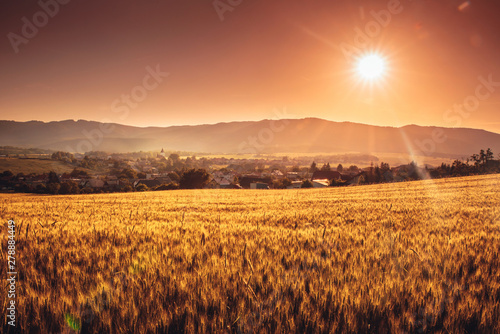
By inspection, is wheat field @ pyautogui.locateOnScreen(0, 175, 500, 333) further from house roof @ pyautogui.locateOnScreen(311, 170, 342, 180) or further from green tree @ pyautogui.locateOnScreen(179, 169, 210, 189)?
house roof @ pyautogui.locateOnScreen(311, 170, 342, 180)

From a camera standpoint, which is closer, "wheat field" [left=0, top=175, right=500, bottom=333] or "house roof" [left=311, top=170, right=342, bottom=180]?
"wheat field" [left=0, top=175, right=500, bottom=333]

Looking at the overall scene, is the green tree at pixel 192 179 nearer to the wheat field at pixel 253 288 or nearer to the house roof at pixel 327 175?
the house roof at pixel 327 175

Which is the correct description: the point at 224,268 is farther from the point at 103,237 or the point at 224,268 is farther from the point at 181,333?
the point at 103,237

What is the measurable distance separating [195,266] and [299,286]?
129cm

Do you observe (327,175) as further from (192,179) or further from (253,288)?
(253,288)

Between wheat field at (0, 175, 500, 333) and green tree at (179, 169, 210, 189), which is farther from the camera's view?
green tree at (179, 169, 210, 189)

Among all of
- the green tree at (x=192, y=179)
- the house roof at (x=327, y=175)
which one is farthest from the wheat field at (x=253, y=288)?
the house roof at (x=327, y=175)

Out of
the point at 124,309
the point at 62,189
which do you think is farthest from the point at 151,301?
the point at 62,189

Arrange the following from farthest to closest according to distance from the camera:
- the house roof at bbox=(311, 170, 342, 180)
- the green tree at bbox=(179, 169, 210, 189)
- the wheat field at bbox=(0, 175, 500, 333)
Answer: the house roof at bbox=(311, 170, 342, 180) < the green tree at bbox=(179, 169, 210, 189) < the wheat field at bbox=(0, 175, 500, 333)

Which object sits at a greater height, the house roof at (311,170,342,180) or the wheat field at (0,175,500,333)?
the wheat field at (0,175,500,333)

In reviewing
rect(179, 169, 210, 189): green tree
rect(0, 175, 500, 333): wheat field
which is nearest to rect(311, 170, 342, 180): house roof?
rect(179, 169, 210, 189): green tree

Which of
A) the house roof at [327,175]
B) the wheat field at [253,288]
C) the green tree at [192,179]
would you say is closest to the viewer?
the wheat field at [253,288]

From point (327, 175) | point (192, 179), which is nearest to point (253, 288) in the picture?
point (192, 179)

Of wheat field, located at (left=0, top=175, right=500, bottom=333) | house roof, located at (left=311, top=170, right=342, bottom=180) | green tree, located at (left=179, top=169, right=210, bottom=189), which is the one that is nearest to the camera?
wheat field, located at (left=0, top=175, right=500, bottom=333)
